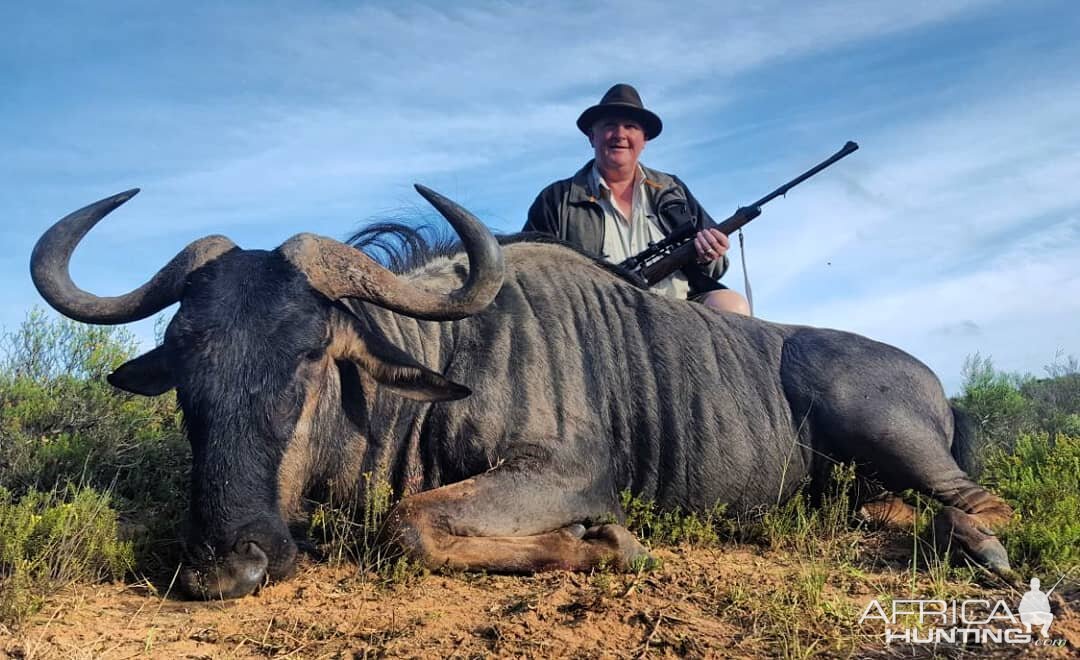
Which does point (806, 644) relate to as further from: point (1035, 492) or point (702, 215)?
point (702, 215)

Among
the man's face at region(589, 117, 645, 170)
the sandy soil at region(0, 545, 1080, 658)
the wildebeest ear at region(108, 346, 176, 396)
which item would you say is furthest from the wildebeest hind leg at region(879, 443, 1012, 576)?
the man's face at region(589, 117, 645, 170)

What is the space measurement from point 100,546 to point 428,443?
5.00 feet

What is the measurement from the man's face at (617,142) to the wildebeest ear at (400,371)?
4.50 meters

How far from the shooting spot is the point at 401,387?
13.5 feet

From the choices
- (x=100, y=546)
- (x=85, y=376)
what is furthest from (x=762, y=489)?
(x=85, y=376)

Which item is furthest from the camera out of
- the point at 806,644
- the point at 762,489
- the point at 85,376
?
the point at 85,376

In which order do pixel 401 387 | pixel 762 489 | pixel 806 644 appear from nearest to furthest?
pixel 806 644
pixel 401 387
pixel 762 489

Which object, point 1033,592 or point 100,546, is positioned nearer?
point 1033,592

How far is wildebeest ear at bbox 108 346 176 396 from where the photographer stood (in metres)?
4.36

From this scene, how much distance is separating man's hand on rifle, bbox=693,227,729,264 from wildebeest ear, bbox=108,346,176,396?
167 inches

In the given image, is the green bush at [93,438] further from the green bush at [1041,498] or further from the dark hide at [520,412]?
the green bush at [1041,498]

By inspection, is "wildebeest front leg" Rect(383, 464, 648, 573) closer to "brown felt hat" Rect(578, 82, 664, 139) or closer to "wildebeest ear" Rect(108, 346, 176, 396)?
"wildebeest ear" Rect(108, 346, 176, 396)

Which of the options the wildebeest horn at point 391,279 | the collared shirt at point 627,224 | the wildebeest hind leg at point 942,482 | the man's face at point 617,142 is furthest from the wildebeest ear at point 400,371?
the man's face at point 617,142

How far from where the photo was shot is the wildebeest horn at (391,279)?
397cm
